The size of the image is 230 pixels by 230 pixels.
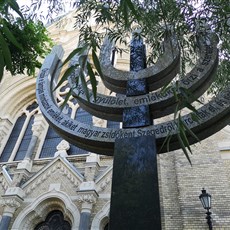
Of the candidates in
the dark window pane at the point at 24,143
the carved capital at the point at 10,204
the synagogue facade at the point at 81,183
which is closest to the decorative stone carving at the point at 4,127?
the synagogue facade at the point at 81,183

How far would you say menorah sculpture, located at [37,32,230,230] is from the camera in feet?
5.42

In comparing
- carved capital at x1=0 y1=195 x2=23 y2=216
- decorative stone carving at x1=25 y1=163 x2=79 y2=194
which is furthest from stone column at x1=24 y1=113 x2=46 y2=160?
carved capital at x1=0 y1=195 x2=23 y2=216

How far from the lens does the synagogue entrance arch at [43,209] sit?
8.15 metres

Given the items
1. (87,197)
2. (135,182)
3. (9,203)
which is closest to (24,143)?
(9,203)

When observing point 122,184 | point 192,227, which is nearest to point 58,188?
point 192,227

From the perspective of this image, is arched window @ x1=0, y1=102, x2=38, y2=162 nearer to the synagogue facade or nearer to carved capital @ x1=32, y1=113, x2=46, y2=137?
the synagogue facade

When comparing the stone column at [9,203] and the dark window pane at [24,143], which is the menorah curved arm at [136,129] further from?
the dark window pane at [24,143]

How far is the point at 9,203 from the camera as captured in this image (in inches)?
329

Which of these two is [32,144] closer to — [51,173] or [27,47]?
[51,173]

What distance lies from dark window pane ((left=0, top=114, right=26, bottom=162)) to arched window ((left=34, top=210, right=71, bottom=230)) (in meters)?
3.59

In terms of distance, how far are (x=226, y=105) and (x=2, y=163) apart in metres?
10.00

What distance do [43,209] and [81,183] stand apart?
1361 mm

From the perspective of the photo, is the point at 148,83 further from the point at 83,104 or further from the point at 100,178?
the point at 100,178

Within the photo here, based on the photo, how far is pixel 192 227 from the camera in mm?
6254
